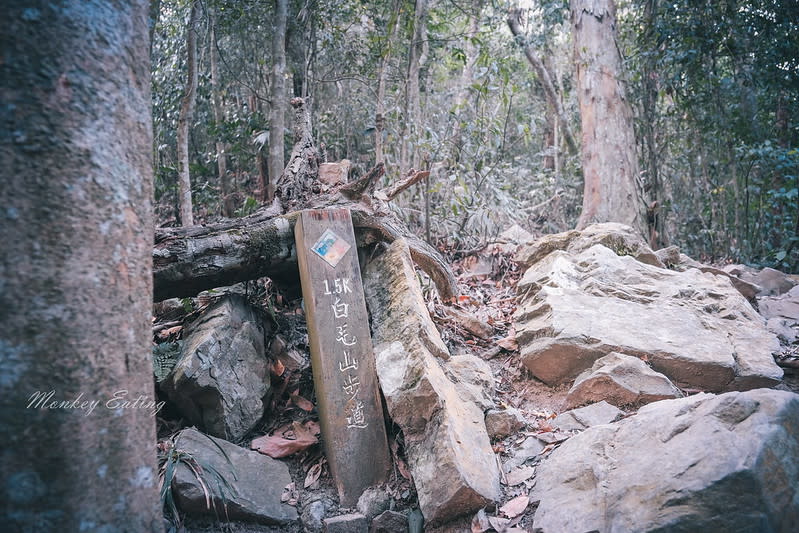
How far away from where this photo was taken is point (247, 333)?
10.8ft

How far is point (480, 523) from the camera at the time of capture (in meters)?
2.36

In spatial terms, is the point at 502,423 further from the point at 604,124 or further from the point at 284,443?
the point at 604,124

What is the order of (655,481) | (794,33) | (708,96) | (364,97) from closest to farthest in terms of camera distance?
1. (655,481)
2. (794,33)
3. (708,96)
4. (364,97)

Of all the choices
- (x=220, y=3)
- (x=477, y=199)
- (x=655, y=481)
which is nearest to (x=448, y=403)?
(x=655, y=481)

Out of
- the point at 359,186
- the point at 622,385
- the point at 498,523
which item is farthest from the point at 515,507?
the point at 359,186

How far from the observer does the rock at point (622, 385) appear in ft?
10.1

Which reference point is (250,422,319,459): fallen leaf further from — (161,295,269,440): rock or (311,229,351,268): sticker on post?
(311,229,351,268): sticker on post

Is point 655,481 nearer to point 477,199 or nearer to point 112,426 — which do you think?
point 112,426

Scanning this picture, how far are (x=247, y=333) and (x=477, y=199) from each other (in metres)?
4.19

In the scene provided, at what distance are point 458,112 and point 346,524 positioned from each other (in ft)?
18.8

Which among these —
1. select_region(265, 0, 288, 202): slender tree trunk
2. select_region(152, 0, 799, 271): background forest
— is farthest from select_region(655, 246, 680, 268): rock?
select_region(265, 0, 288, 202): slender tree trunk

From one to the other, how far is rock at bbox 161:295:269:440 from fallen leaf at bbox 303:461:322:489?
46cm

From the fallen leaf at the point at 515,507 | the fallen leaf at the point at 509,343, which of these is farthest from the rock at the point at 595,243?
the fallen leaf at the point at 515,507

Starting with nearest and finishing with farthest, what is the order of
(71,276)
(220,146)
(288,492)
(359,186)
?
(71,276) → (288,492) → (359,186) → (220,146)
